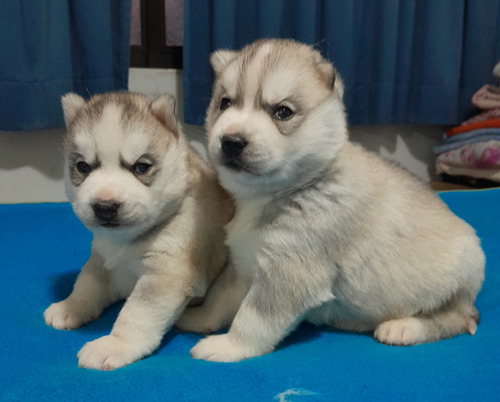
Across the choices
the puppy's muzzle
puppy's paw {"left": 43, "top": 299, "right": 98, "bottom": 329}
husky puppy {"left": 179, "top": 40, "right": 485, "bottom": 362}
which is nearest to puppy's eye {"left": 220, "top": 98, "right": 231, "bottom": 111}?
husky puppy {"left": 179, "top": 40, "right": 485, "bottom": 362}

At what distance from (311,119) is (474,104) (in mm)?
3630

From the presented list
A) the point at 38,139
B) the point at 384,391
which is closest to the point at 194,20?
the point at 38,139

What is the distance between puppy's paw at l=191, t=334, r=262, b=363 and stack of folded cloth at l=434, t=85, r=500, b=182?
3.43 metres

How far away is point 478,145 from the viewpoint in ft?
14.3

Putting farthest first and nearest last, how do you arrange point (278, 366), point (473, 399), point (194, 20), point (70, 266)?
point (194, 20) → point (70, 266) → point (278, 366) → point (473, 399)

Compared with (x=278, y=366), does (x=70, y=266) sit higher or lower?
lower

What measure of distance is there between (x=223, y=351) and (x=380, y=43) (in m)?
3.45

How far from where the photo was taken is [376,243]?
5.75 feet

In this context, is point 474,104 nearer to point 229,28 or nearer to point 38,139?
point 229,28

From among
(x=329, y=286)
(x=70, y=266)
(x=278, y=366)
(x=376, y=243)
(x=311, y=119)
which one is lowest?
(x=70, y=266)

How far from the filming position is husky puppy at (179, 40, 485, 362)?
1.60 meters

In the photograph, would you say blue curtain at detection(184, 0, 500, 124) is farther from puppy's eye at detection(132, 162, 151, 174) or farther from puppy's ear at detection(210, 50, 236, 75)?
puppy's eye at detection(132, 162, 151, 174)

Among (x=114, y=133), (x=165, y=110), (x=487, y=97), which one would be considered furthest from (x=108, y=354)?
(x=487, y=97)

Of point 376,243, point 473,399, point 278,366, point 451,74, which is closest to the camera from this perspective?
point 473,399
